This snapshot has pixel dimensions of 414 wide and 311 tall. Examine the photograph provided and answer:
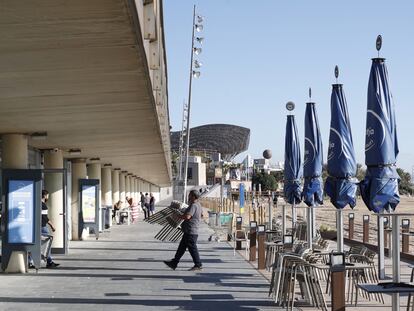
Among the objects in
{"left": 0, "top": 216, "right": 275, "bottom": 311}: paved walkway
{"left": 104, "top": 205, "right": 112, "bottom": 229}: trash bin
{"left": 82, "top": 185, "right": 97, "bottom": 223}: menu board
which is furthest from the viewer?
{"left": 104, "top": 205, "right": 112, "bottom": 229}: trash bin

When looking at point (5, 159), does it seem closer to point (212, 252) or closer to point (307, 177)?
point (307, 177)

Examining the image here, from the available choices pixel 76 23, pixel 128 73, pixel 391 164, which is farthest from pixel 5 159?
pixel 76 23

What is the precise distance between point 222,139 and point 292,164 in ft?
586

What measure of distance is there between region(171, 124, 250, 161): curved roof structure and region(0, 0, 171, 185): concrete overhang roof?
178 m

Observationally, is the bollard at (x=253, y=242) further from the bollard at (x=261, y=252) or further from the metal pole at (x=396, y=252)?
the metal pole at (x=396, y=252)

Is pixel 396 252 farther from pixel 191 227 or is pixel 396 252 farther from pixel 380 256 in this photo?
pixel 191 227

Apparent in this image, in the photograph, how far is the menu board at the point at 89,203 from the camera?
2292cm

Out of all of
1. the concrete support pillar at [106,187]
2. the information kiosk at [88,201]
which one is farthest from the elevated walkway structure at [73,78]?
the concrete support pillar at [106,187]

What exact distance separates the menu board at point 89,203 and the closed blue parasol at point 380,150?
13.2 m

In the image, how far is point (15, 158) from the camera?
14.7m

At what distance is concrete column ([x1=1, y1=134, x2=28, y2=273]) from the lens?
47.5 ft

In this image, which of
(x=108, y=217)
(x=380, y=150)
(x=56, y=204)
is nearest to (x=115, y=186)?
(x=108, y=217)

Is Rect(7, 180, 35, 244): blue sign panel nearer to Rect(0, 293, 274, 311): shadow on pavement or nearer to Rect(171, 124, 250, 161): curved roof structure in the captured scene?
Rect(0, 293, 274, 311): shadow on pavement

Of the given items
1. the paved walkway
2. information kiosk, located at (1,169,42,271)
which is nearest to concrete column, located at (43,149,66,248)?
the paved walkway
